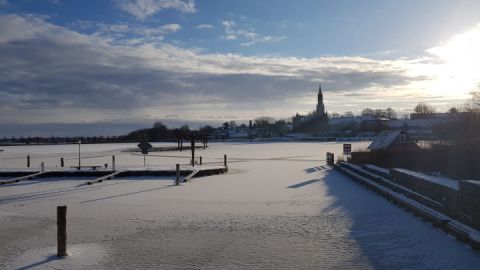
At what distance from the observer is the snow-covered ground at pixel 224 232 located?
28.1ft

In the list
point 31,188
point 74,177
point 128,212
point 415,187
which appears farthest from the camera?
point 74,177

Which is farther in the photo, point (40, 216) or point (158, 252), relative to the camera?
point (40, 216)

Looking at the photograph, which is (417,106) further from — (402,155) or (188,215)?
(188,215)

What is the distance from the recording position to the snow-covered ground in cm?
858

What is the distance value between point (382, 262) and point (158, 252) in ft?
13.3

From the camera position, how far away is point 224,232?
1118 cm

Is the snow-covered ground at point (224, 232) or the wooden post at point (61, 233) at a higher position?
the wooden post at point (61, 233)

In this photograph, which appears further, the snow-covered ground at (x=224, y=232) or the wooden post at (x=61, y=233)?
the wooden post at (x=61, y=233)

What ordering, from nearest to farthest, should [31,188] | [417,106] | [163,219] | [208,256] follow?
[208,256]
[163,219]
[31,188]
[417,106]

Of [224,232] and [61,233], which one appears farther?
[224,232]

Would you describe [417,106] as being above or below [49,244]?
above

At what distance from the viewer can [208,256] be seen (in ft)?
29.4

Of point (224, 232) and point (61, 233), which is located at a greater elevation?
point (61, 233)

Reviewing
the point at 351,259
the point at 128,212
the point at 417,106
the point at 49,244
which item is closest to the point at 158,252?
the point at 49,244
